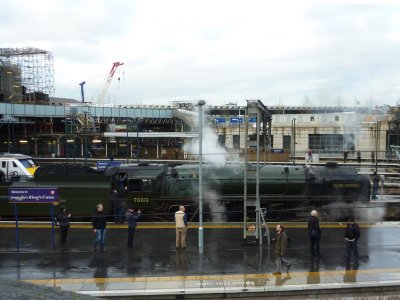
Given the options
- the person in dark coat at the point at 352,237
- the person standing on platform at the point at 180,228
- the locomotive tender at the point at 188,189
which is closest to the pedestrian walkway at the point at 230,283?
the person in dark coat at the point at 352,237

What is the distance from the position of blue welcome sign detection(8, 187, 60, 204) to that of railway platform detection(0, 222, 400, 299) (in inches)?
63.1

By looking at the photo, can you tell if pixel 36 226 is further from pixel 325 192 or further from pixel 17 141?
pixel 17 141

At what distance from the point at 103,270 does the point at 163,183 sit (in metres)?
7.33

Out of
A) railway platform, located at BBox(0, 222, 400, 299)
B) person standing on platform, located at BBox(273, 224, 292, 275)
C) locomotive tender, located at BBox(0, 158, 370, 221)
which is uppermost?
locomotive tender, located at BBox(0, 158, 370, 221)

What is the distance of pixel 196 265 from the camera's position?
11.8 m

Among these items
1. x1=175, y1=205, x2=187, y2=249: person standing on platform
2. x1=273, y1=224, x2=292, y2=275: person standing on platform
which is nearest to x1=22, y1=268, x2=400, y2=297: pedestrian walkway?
x1=273, y1=224, x2=292, y2=275: person standing on platform

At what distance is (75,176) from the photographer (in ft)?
60.0

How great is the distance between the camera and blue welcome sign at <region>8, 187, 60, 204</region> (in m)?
13.1

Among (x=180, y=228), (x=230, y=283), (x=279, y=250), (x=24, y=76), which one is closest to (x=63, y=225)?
(x=180, y=228)

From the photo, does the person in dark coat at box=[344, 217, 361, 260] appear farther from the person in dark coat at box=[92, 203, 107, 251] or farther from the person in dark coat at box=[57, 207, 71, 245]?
the person in dark coat at box=[57, 207, 71, 245]

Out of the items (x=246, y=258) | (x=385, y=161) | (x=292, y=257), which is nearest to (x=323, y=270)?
(x=292, y=257)

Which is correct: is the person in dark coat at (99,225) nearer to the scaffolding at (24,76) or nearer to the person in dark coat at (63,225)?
the person in dark coat at (63,225)

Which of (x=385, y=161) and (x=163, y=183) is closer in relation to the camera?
(x=163, y=183)

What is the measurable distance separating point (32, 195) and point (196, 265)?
18.3ft
